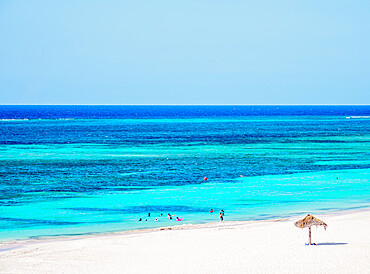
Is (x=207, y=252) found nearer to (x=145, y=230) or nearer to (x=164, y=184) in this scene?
(x=145, y=230)

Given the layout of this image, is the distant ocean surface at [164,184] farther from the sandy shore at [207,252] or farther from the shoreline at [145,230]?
the sandy shore at [207,252]

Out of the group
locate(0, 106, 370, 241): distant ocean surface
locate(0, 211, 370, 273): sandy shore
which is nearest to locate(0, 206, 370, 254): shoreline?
locate(0, 211, 370, 273): sandy shore

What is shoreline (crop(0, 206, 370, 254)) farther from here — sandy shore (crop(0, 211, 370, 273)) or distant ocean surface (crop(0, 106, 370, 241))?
distant ocean surface (crop(0, 106, 370, 241))

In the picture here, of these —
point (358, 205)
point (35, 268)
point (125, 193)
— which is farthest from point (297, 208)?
point (35, 268)

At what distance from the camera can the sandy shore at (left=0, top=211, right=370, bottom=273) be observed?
87.9 feet

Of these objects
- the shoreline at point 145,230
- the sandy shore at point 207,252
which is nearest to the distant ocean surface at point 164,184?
the shoreline at point 145,230

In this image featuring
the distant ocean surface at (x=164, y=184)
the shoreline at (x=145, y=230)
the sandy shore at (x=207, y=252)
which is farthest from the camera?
the distant ocean surface at (x=164, y=184)

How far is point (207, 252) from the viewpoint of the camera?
1180 inches

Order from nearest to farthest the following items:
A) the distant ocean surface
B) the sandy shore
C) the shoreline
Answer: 1. the sandy shore
2. the shoreline
3. the distant ocean surface

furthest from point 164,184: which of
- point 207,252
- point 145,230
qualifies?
point 207,252

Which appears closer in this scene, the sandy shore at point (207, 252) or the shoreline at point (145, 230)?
the sandy shore at point (207, 252)

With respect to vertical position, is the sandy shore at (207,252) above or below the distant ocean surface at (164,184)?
below

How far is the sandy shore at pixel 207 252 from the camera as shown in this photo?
87.9 ft

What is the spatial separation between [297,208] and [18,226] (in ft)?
70.6
